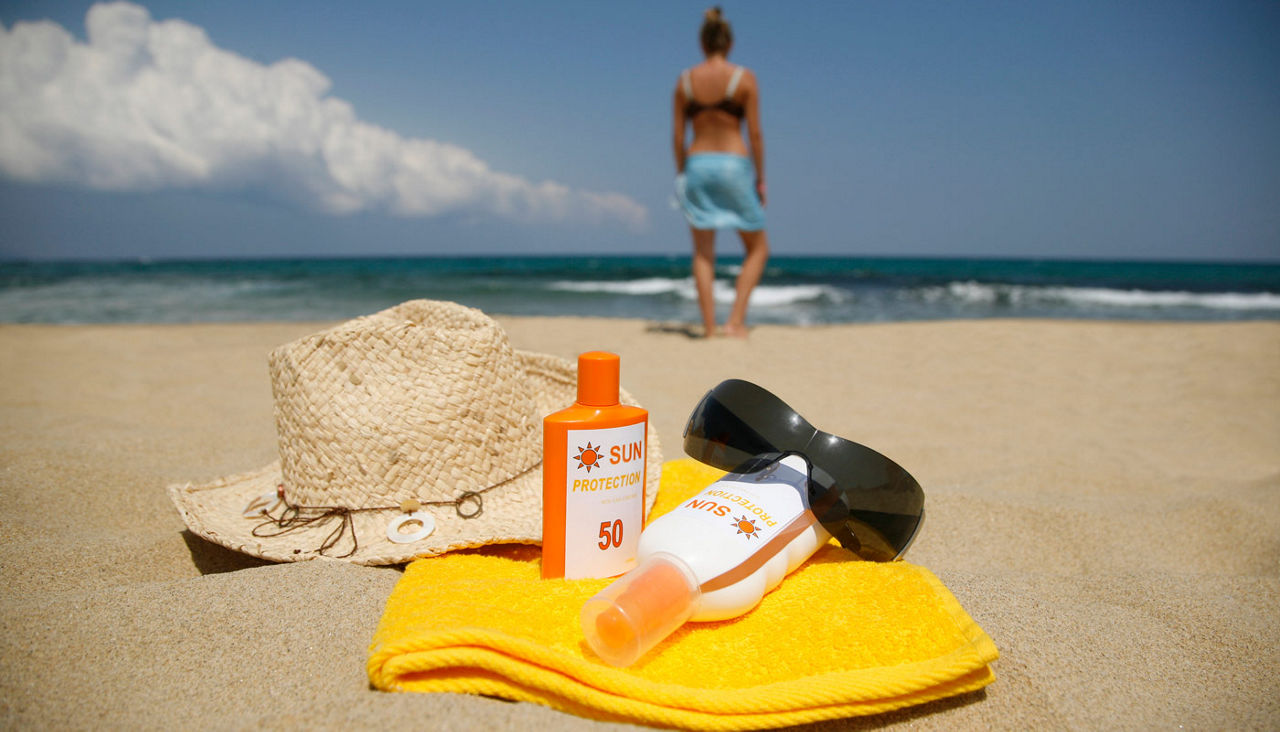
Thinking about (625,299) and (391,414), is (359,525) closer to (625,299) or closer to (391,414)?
(391,414)

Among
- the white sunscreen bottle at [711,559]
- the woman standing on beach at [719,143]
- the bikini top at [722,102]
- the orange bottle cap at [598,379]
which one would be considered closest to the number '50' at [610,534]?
the white sunscreen bottle at [711,559]

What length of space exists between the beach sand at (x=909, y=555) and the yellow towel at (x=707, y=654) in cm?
5

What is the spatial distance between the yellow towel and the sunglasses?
105 mm

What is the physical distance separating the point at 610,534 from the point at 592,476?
13cm

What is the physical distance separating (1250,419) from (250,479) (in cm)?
421

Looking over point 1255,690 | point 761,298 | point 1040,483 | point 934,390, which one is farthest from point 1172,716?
point 761,298

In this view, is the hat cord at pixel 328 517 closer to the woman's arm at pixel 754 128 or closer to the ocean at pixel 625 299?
the woman's arm at pixel 754 128

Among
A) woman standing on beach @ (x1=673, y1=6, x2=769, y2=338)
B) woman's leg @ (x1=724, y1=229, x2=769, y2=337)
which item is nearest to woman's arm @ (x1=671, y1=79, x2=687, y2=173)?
woman standing on beach @ (x1=673, y1=6, x2=769, y2=338)

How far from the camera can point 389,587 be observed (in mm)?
1249

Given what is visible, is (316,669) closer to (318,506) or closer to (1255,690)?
(318,506)

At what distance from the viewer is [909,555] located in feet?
5.41

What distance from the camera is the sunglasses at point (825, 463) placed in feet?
4.01

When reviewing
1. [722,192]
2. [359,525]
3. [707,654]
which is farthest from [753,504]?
[722,192]

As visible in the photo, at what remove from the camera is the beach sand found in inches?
38.7
